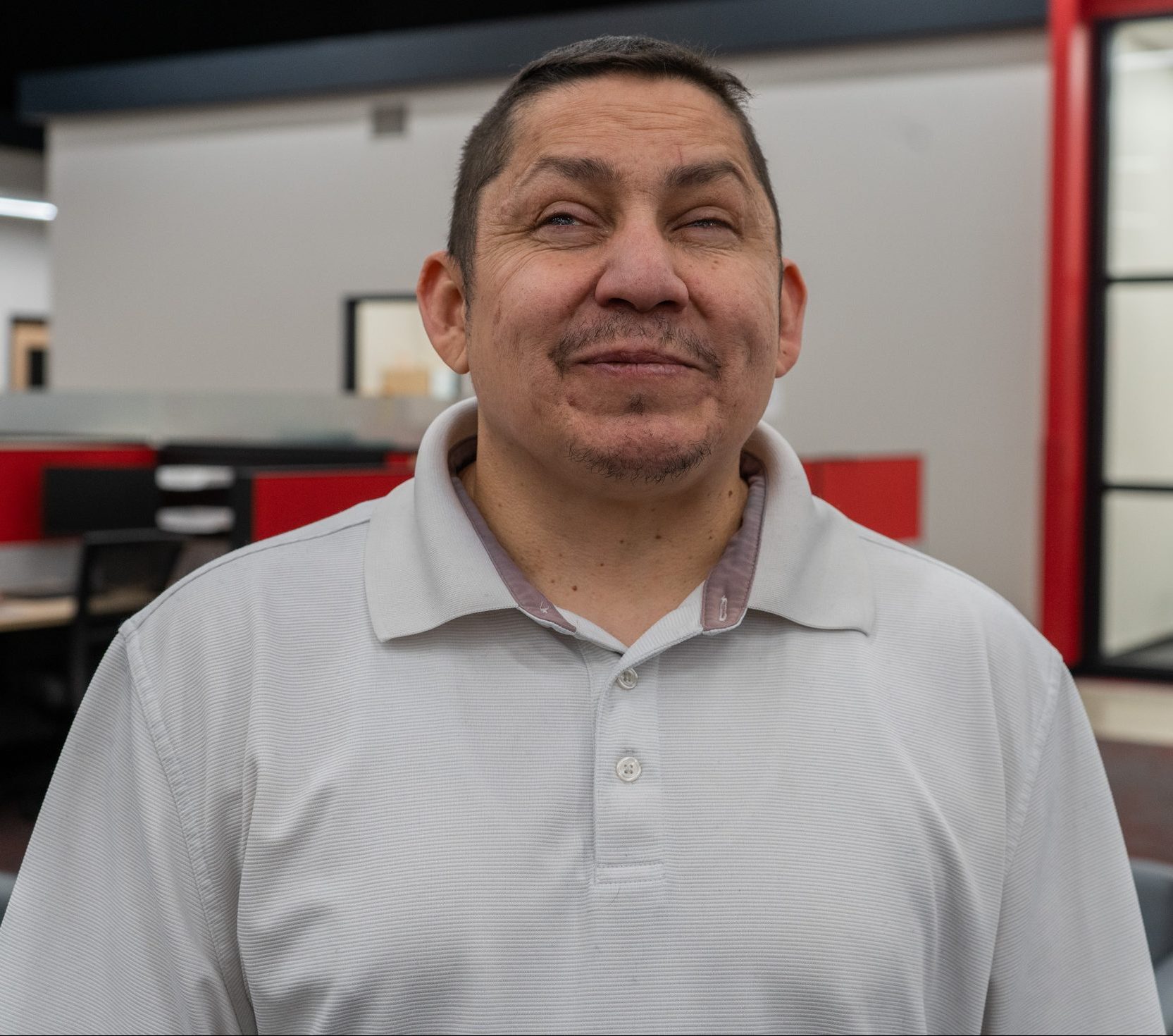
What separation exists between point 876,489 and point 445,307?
4062 millimetres

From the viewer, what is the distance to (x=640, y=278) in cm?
104

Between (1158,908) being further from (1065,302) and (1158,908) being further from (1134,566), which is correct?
(1134,566)

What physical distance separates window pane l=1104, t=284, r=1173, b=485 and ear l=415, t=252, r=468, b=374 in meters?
5.88

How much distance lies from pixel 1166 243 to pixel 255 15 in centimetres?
629

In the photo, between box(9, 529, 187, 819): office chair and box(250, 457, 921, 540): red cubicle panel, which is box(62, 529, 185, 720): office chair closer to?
box(9, 529, 187, 819): office chair

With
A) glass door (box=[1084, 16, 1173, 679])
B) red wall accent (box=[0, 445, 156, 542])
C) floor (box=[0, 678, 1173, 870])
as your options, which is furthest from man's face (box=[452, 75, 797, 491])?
glass door (box=[1084, 16, 1173, 679])

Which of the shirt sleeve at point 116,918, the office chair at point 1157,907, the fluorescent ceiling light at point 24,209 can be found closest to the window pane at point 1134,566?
the office chair at point 1157,907

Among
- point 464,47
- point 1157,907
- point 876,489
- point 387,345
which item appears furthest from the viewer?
point 387,345

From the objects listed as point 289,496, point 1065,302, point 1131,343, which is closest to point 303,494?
point 289,496

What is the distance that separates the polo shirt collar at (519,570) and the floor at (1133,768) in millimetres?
2244

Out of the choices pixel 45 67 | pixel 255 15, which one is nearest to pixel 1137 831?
pixel 255 15

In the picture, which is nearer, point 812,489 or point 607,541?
point 607,541

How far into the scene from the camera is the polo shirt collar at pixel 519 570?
1.07m

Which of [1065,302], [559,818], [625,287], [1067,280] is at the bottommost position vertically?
[559,818]
